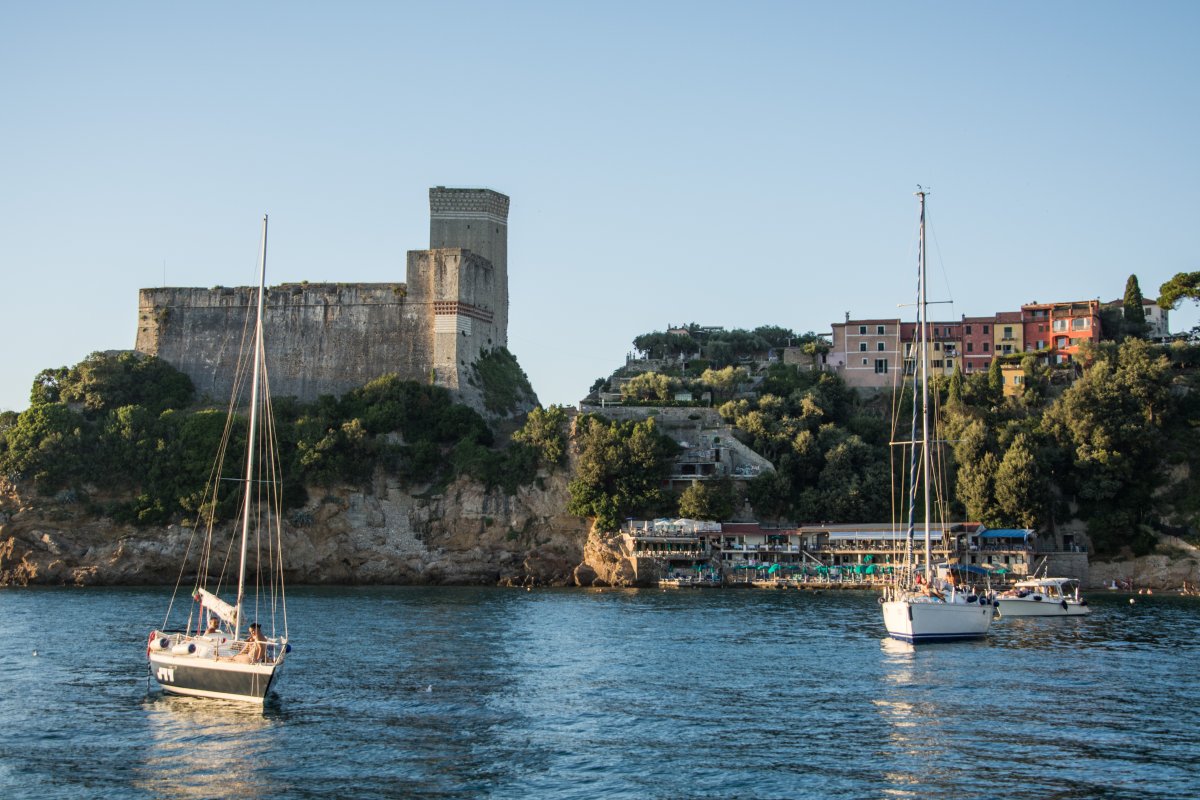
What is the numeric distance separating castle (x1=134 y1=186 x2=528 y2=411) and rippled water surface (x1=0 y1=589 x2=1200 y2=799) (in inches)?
1305

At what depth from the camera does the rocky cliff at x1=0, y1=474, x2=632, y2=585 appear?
74000 millimetres

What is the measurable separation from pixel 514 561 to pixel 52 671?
3774 cm

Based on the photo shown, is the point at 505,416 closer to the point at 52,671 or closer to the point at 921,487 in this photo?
the point at 921,487

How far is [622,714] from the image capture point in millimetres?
33406

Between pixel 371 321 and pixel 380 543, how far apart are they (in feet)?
53.6

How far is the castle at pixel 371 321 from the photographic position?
83938 millimetres

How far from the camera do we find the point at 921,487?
71188mm

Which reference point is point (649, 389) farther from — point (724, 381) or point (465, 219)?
point (465, 219)

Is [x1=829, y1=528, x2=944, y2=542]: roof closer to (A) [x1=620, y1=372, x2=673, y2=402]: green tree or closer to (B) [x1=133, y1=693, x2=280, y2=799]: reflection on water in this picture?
(A) [x1=620, y1=372, x2=673, y2=402]: green tree

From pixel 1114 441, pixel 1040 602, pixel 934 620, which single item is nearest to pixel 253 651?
pixel 934 620

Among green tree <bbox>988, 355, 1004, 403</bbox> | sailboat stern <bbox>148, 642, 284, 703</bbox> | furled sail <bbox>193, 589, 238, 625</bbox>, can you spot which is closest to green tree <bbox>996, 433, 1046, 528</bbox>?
green tree <bbox>988, 355, 1004, 403</bbox>

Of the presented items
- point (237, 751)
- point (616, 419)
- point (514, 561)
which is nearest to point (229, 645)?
point (237, 751)

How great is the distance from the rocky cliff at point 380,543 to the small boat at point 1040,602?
22.2 meters

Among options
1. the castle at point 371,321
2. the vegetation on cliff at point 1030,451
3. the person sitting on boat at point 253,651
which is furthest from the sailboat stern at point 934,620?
the castle at point 371,321
